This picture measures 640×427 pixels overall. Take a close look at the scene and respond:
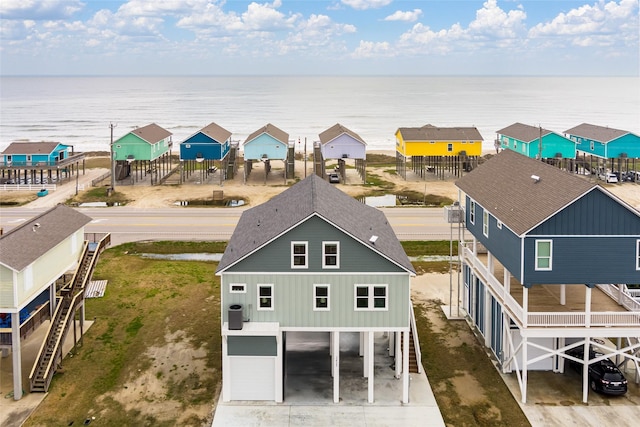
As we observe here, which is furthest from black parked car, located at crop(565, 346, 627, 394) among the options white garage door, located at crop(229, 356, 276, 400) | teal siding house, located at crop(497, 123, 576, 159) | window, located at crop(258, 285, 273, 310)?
teal siding house, located at crop(497, 123, 576, 159)

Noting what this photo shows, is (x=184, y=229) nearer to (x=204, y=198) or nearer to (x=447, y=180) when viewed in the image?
(x=204, y=198)

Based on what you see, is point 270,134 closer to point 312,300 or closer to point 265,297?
point 265,297

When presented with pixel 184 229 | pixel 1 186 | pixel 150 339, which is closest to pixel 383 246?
pixel 150 339

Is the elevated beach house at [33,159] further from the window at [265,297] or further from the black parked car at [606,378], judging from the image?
the black parked car at [606,378]

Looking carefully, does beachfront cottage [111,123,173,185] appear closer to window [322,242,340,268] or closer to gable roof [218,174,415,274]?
gable roof [218,174,415,274]

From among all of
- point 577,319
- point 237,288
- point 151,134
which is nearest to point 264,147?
point 151,134
